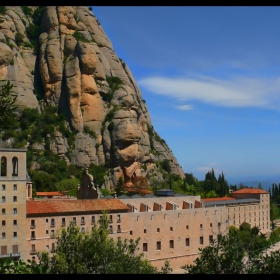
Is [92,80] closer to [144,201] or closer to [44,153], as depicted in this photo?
[44,153]

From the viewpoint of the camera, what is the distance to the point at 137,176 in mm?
76062

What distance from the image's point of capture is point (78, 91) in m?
78.7

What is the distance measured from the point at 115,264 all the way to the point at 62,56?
2780 inches

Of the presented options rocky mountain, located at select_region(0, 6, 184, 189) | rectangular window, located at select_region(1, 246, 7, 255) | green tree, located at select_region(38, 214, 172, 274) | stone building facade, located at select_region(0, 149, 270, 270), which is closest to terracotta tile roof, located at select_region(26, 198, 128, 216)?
stone building facade, located at select_region(0, 149, 270, 270)

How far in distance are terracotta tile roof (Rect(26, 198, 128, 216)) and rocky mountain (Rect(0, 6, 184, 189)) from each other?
33.8 m

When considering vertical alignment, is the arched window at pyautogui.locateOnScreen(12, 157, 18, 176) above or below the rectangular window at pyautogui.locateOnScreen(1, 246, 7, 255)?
above

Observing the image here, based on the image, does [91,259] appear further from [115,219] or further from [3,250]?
[115,219]

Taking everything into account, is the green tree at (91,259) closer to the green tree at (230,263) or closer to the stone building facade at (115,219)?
the green tree at (230,263)

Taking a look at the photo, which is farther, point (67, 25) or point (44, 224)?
point (67, 25)

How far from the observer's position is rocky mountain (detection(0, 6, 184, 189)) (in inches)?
3017

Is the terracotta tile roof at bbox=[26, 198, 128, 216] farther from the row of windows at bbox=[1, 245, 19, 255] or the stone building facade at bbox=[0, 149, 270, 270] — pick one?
the row of windows at bbox=[1, 245, 19, 255]

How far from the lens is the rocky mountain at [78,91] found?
251 feet

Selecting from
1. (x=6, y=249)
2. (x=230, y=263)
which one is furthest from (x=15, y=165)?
(x=230, y=263)

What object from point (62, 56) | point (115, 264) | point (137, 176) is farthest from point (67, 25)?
point (115, 264)
